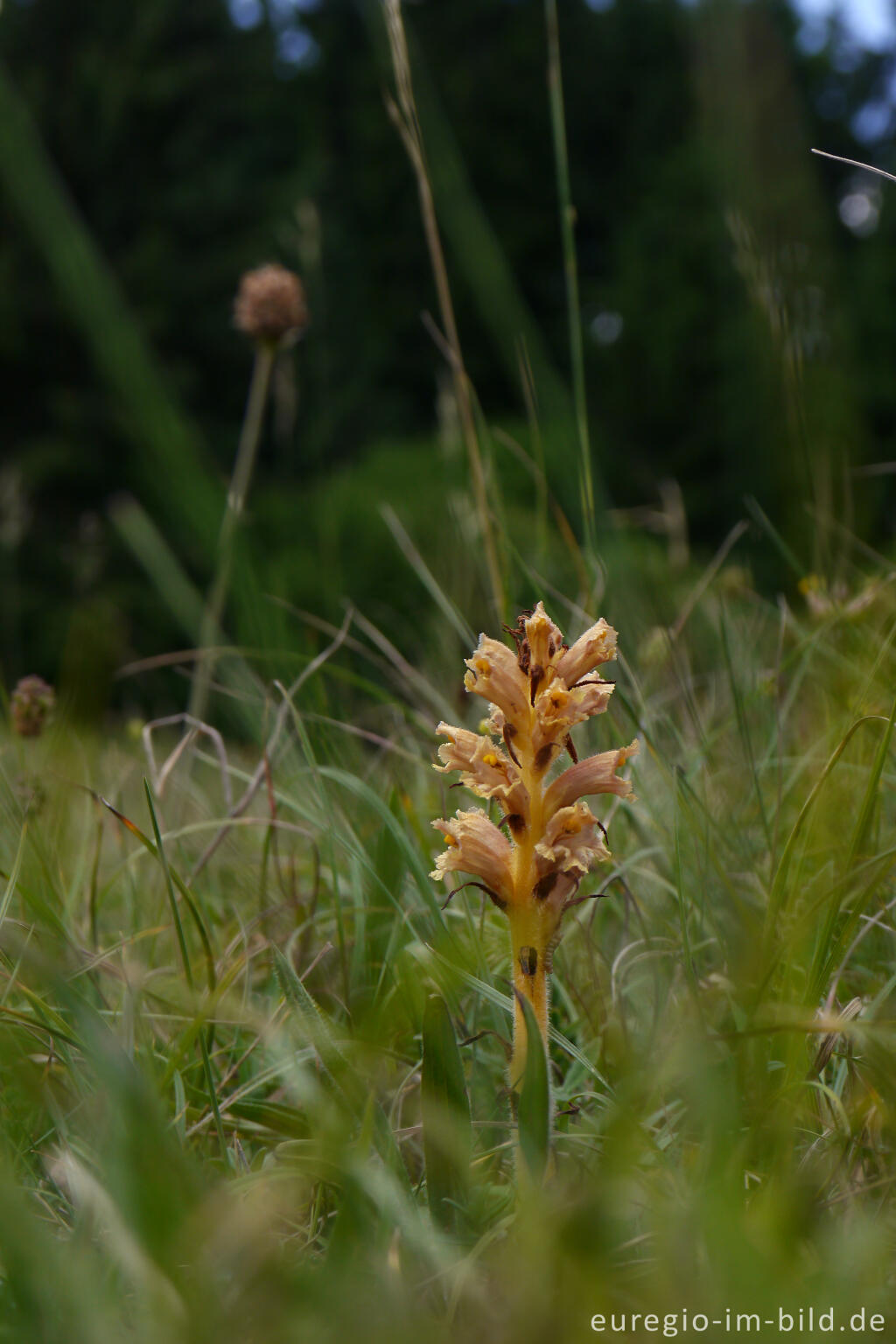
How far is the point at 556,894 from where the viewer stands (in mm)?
815

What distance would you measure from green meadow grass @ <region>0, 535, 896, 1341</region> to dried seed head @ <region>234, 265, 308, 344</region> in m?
1.41

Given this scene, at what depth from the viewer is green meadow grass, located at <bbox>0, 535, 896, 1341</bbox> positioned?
580mm

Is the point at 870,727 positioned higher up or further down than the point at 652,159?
further down

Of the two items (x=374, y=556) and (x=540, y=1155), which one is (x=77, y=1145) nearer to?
(x=540, y=1155)

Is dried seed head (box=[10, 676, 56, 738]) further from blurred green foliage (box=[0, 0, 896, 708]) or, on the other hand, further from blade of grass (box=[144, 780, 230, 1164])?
blurred green foliage (box=[0, 0, 896, 708])

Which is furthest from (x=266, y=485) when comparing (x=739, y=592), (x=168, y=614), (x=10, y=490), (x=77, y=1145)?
(x=77, y=1145)

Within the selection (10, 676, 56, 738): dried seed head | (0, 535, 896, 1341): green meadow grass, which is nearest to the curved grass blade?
(0, 535, 896, 1341): green meadow grass

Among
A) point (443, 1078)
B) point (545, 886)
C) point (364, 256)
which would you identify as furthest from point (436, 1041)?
point (364, 256)

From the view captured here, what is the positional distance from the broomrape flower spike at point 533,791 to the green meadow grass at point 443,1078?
9 cm

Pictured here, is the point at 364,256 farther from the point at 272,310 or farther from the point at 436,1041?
the point at 436,1041

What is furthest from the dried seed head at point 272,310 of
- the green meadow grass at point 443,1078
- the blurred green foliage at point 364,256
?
the blurred green foliage at point 364,256

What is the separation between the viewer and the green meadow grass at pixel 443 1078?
580 mm

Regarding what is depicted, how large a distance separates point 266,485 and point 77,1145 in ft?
47.0

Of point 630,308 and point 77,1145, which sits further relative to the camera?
point 630,308
